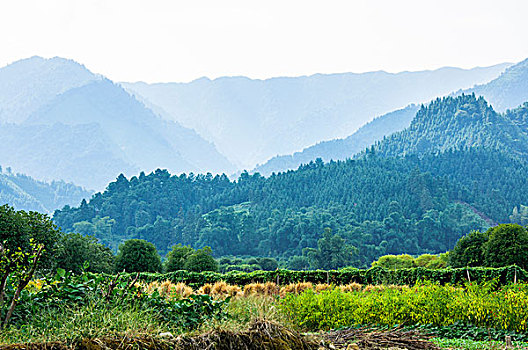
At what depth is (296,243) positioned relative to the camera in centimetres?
7862

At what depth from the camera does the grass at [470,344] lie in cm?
802

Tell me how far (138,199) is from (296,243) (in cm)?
3614

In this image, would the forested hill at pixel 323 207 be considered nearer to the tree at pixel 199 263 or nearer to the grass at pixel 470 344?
the tree at pixel 199 263

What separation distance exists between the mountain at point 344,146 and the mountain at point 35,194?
60075 millimetres

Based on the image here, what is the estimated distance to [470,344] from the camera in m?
8.44

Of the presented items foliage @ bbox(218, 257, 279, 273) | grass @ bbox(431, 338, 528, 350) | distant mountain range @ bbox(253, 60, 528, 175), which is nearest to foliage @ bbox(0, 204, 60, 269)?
grass @ bbox(431, 338, 528, 350)

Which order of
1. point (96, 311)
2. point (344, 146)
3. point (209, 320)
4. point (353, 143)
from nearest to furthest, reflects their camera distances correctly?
point (96, 311) < point (209, 320) < point (344, 146) < point (353, 143)

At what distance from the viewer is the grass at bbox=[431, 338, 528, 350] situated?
8016 mm

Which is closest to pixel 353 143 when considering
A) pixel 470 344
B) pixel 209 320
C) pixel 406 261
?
pixel 406 261

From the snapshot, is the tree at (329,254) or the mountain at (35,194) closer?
the tree at (329,254)

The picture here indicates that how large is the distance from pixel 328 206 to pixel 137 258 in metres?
62.4

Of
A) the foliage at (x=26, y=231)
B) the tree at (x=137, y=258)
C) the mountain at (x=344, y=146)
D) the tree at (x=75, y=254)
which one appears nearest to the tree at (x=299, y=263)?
the tree at (x=137, y=258)

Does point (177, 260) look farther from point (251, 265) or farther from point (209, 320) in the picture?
point (251, 265)

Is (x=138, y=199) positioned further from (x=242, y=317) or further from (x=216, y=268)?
(x=242, y=317)
